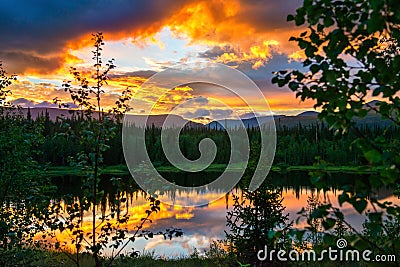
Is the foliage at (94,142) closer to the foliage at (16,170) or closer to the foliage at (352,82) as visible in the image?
the foliage at (16,170)

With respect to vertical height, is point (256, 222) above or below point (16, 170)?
below

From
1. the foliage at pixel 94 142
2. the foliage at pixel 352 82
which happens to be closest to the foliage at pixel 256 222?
the foliage at pixel 94 142

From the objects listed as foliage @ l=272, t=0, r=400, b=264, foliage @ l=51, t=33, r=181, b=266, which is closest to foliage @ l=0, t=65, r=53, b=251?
foliage @ l=51, t=33, r=181, b=266

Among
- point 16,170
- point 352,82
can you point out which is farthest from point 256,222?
point 352,82

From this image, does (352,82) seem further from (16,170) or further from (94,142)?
(16,170)

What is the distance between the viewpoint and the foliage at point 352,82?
2.12 m

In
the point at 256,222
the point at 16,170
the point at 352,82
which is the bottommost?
the point at 256,222

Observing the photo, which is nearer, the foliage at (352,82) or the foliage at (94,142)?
the foliage at (352,82)

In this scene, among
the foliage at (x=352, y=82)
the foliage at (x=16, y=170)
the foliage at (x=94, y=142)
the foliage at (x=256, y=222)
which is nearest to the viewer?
the foliage at (x=352, y=82)

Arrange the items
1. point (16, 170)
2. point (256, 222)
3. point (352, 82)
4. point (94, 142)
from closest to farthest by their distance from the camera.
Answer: point (352, 82) < point (94, 142) < point (16, 170) < point (256, 222)

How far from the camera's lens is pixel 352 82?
272cm

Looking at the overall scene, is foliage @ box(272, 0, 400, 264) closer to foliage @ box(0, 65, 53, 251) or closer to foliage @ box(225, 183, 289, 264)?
foliage @ box(0, 65, 53, 251)

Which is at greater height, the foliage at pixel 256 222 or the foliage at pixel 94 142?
the foliage at pixel 94 142

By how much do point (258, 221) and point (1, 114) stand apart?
6823mm
